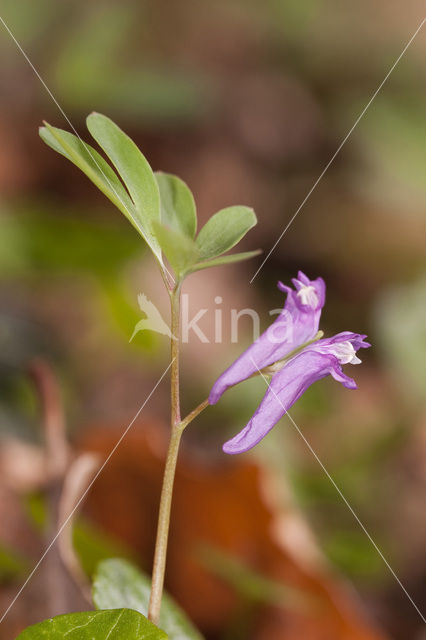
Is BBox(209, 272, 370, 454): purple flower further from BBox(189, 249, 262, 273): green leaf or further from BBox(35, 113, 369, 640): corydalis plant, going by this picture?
BBox(189, 249, 262, 273): green leaf

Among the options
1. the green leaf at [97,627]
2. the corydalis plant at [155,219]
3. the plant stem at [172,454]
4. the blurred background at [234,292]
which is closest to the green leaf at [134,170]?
the corydalis plant at [155,219]

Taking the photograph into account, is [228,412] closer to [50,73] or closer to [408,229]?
[408,229]

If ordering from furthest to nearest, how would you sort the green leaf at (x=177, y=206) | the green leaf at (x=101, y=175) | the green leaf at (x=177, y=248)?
1. the green leaf at (x=177, y=206)
2. the green leaf at (x=101, y=175)
3. the green leaf at (x=177, y=248)

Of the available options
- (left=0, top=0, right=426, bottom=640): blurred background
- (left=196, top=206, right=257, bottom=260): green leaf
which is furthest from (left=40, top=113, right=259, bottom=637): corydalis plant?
(left=0, top=0, right=426, bottom=640): blurred background

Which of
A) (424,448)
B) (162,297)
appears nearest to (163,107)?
(162,297)

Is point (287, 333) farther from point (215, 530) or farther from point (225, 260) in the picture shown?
point (215, 530)

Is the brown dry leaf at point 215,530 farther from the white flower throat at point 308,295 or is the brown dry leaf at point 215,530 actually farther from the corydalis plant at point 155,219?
the white flower throat at point 308,295
